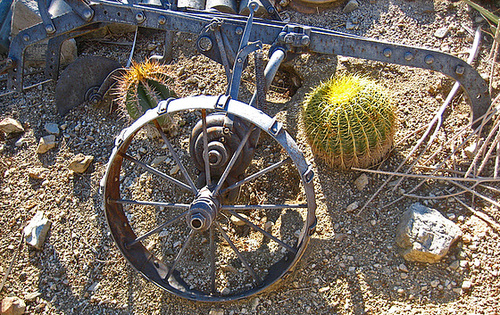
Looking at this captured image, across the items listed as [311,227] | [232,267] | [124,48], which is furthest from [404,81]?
[124,48]

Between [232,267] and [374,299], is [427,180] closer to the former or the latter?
[374,299]

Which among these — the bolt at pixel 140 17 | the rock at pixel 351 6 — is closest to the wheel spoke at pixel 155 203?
the bolt at pixel 140 17

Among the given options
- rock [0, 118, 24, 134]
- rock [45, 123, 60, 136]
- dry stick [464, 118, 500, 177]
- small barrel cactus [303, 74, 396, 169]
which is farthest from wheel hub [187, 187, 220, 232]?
→ rock [0, 118, 24, 134]

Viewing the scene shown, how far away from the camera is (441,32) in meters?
3.65

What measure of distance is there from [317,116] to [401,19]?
1645 mm

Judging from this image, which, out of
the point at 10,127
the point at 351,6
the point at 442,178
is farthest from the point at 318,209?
the point at 10,127

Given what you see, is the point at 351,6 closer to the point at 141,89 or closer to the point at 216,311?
the point at 141,89

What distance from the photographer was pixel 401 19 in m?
3.79

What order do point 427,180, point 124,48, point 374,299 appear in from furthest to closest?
1. point 124,48
2. point 427,180
3. point 374,299

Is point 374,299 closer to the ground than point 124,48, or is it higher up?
closer to the ground

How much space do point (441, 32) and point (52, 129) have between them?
3.23 m

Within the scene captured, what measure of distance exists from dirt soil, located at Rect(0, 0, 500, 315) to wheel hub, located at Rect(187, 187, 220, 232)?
61cm

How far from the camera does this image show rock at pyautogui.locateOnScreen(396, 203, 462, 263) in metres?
2.52

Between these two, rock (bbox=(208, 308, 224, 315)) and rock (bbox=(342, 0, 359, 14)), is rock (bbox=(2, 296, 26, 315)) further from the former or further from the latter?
rock (bbox=(342, 0, 359, 14))
